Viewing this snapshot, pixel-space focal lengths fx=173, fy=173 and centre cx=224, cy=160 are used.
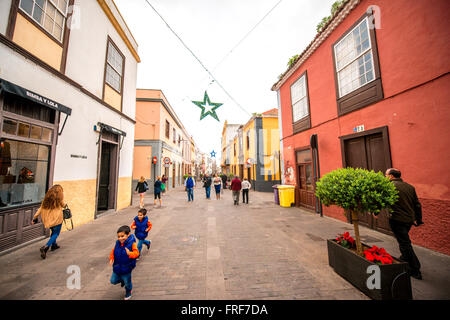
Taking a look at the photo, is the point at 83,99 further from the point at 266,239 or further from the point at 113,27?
the point at 266,239

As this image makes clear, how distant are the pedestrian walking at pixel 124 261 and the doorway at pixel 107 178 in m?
6.61

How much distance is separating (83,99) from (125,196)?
5032 mm

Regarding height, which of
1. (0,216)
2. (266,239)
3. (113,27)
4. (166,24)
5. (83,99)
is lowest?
(266,239)

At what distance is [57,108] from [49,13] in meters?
2.73

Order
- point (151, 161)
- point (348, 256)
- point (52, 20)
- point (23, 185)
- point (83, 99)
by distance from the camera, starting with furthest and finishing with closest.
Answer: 1. point (151, 161)
2. point (83, 99)
3. point (52, 20)
4. point (23, 185)
5. point (348, 256)

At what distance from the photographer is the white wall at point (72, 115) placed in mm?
4004

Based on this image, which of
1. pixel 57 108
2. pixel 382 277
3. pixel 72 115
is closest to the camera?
pixel 382 277

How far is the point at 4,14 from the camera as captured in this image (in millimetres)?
3803

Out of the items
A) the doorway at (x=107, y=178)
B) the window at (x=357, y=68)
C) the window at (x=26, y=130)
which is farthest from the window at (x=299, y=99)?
the window at (x=26, y=130)

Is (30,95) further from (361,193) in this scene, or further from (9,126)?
(361,193)

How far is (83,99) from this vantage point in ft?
19.9

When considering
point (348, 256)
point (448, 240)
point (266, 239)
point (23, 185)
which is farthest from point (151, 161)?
point (448, 240)

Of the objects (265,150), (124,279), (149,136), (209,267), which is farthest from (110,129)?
(265,150)

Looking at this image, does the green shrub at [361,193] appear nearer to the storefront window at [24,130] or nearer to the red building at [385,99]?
the red building at [385,99]
